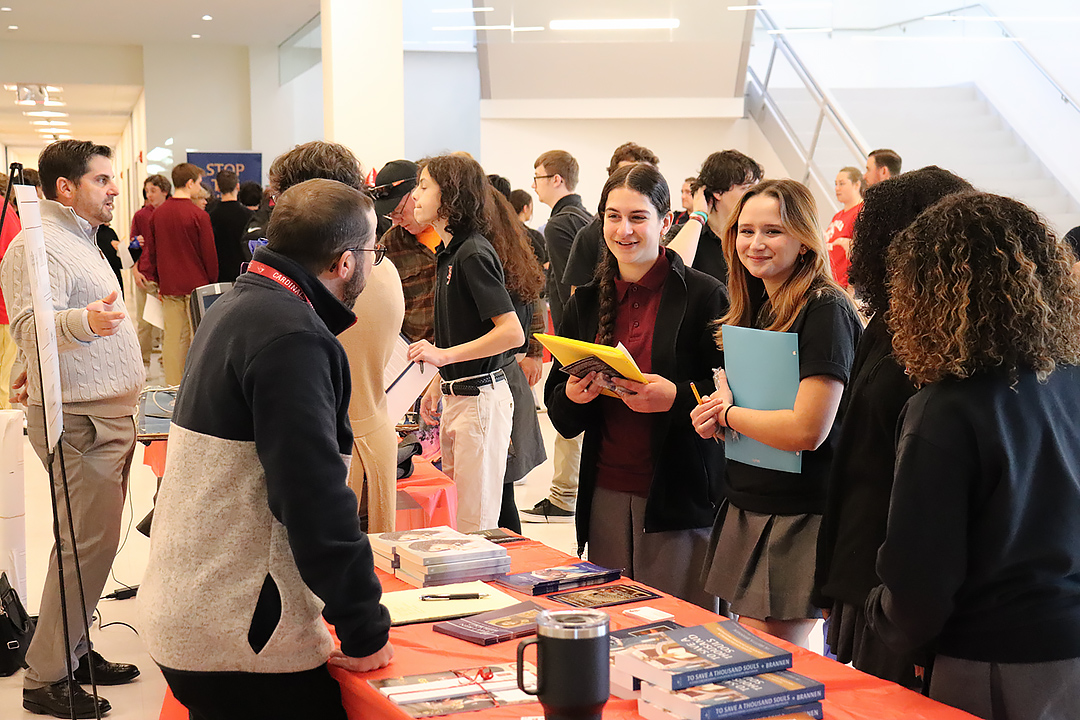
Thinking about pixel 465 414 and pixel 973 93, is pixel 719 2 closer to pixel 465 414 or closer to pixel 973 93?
pixel 973 93

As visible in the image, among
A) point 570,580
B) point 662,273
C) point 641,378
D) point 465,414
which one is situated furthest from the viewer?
point 465,414

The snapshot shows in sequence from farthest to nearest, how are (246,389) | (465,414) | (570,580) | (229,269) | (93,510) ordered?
(229,269), (465,414), (93,510), (570,580), (246,389)

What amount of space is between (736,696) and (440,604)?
0.76 meters

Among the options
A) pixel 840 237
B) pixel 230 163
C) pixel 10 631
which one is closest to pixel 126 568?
pixel 10 631

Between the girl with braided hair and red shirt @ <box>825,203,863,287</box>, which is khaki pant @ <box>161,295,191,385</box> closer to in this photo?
red shirt @ <box>825,203,863,287</box>

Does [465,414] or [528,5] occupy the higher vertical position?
[528,5]

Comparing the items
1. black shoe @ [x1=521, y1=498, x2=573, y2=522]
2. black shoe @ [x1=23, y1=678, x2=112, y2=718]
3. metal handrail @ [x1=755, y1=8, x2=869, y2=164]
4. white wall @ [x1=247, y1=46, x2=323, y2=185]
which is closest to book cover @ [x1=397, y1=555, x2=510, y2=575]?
black shoe @ [x1=23, y1=678, x2=112, y2=718]

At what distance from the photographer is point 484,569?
2.25 metres

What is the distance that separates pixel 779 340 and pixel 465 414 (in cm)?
148

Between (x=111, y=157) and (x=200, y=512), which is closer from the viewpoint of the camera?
(x=200, y=512)

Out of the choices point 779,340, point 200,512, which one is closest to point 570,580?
point 779,340

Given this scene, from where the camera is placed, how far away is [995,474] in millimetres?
1543

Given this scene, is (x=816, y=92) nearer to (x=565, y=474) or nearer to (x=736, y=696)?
(x=565, y=474)

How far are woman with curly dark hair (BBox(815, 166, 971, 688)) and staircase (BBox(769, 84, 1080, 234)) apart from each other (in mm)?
7234
